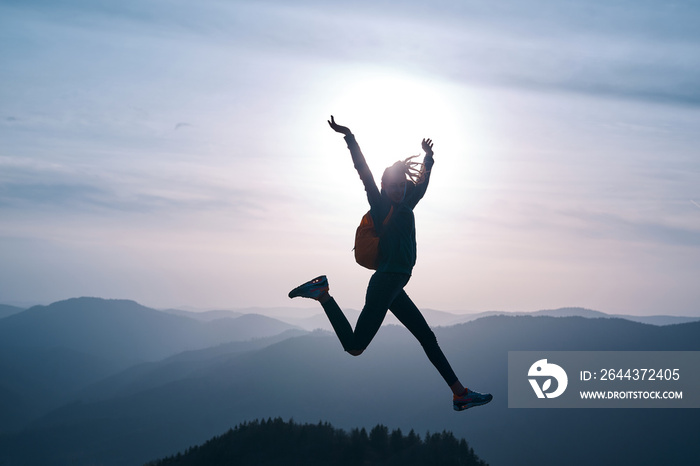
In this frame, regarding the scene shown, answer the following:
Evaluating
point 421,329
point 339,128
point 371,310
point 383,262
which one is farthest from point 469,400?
point 339,128

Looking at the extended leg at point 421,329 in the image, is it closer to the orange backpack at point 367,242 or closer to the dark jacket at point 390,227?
the dark jacket at point 390,227

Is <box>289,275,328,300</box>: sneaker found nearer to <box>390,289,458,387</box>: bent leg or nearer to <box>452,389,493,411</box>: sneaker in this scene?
<box>390,289,458,387</box>: bent leg

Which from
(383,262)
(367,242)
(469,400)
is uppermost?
(367,242)

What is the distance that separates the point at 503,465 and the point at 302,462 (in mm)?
150329

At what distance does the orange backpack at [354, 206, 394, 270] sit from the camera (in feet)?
21.6

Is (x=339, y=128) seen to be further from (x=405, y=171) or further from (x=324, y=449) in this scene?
(x=324, y=449)

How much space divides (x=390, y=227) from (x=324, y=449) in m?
68.5

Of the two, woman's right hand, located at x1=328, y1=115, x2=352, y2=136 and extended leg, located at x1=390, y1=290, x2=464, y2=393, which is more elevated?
woman's right hand, located at x1=328, y1=115, x2=352, y2=136

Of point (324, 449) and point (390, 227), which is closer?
point (390, 227)

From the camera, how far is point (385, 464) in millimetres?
64938

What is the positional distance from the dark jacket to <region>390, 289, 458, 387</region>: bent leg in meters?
0.47

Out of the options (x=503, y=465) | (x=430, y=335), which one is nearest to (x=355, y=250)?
(x=430, y=335)

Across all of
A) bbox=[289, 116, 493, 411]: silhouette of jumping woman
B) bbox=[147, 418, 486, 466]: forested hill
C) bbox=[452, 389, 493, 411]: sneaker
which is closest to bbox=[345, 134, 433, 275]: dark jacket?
bbox=[289, 116, 493, 411]: silhouette of jumping woman

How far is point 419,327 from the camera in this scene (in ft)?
23.3
